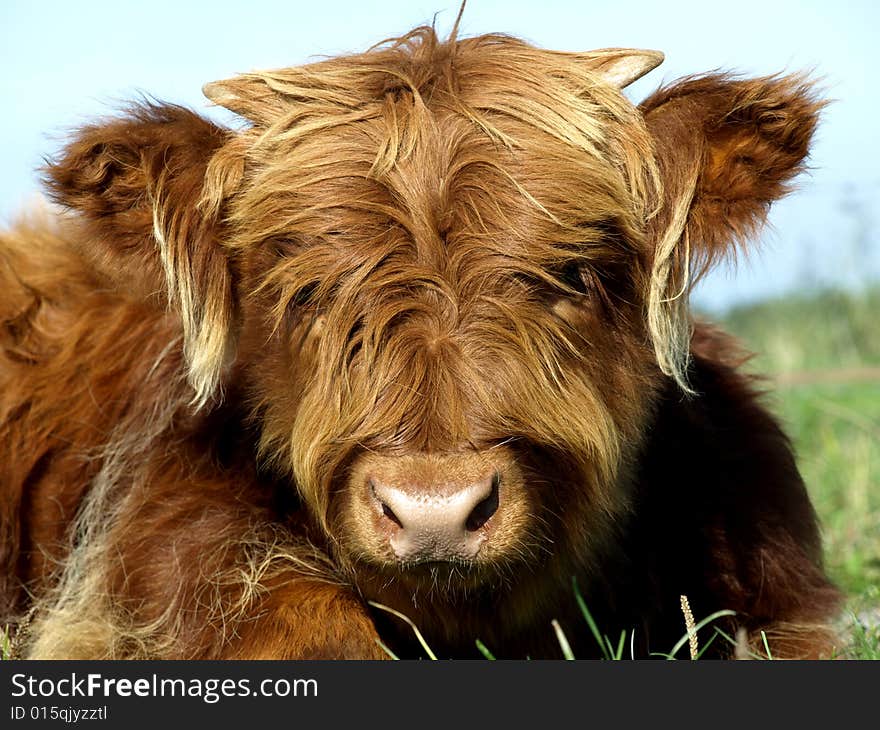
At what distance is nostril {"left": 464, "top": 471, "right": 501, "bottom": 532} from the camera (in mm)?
2674

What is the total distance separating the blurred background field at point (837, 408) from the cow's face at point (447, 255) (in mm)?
1180

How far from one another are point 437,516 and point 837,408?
16.4 feet

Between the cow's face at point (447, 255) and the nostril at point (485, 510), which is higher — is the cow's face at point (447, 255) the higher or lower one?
the higher one

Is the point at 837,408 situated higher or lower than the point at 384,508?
lower

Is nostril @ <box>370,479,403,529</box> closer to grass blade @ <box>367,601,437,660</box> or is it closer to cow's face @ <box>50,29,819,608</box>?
cow's face @ <box>50,29,819,608</box>

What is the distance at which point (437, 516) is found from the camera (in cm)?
259

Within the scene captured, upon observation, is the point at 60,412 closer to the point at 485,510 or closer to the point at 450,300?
the point at 450,300

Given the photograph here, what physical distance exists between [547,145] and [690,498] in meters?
1.24

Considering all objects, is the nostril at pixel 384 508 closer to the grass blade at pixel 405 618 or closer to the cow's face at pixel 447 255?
the cow's face at pixel 447 255

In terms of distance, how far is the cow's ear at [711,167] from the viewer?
3180 mm

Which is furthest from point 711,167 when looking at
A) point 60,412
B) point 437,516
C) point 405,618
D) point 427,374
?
point 60,412

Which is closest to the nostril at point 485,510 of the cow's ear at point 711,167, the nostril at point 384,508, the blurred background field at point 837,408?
the nostril at point 384,508
